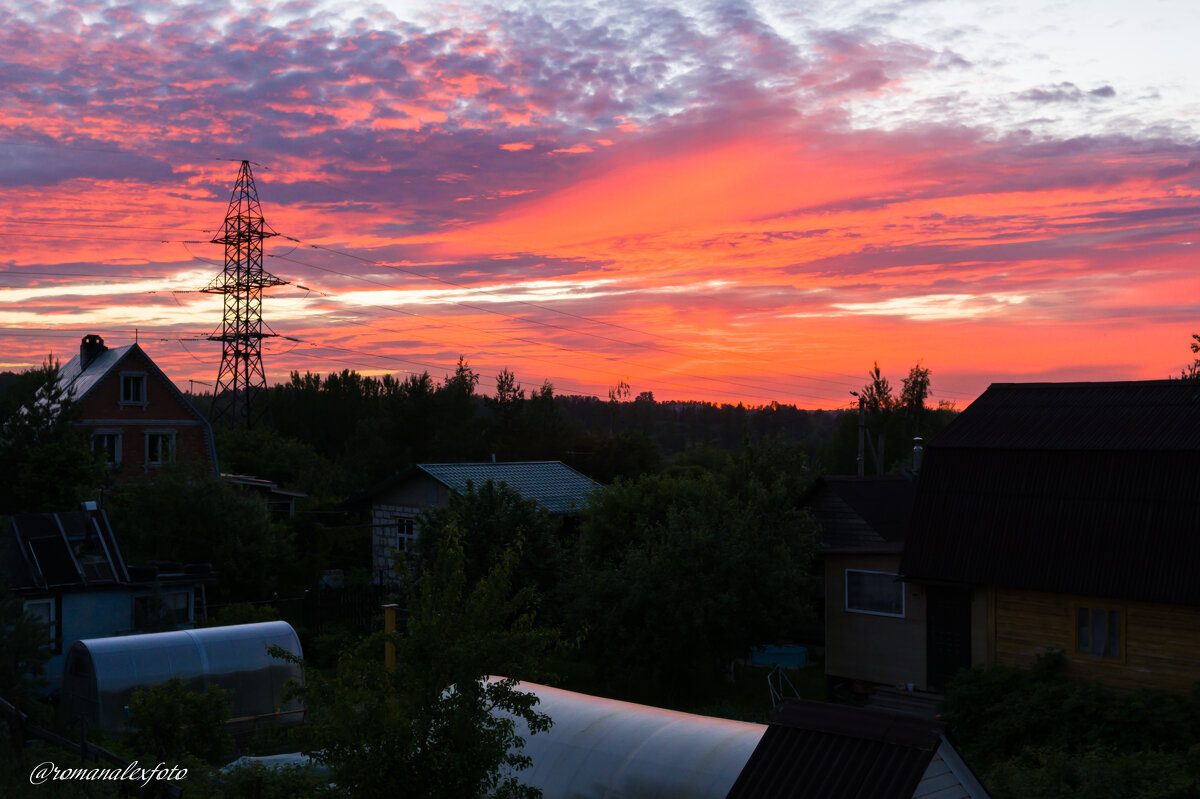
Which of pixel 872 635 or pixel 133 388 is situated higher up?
pixel 133 388

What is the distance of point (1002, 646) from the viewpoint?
2305 centimetres

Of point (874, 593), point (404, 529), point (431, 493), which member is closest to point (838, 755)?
point (874, 593)

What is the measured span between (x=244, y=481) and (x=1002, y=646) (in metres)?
38.0

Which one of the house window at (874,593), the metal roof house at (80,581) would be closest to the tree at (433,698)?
the house window at (874,593)

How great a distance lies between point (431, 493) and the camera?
40.6 m

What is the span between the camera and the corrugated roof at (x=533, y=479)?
1580 inches

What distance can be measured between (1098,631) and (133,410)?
42.6m

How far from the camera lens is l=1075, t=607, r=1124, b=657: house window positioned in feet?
70.4

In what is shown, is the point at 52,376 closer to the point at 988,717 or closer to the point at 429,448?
the point at 988,717

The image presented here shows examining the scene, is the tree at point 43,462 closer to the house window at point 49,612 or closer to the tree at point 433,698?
the house window at point 49,612

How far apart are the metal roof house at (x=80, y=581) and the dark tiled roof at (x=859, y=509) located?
18617mm

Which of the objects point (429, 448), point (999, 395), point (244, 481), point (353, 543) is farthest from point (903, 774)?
point (429, 448)

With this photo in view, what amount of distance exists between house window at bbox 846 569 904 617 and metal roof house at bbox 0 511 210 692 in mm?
18190

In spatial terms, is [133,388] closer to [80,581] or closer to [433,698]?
[80,581]
